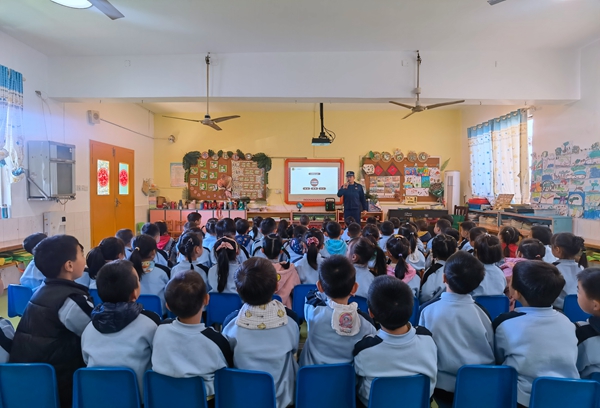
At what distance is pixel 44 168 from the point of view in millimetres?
4629

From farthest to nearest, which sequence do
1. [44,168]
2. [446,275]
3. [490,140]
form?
1. [490,140]
2. [44,168]
3. [446,275]

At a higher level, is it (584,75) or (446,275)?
(584,75)

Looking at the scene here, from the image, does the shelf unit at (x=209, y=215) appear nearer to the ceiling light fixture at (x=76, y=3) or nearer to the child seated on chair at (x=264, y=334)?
the ceiling light fixture at (x=76, y=3)

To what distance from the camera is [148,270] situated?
242 centimetres

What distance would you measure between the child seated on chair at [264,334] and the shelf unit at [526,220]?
480 cm

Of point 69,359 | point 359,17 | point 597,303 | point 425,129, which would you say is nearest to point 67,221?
point 69,359

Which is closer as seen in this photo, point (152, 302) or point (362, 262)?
point (152, 302)

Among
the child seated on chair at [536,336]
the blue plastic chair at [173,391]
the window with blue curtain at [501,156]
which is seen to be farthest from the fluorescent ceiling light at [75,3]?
the window with blue curtain at [501,156]

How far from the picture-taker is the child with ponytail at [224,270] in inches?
96.2

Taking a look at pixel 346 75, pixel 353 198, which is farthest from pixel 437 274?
pixel 353 198

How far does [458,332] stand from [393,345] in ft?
1.37

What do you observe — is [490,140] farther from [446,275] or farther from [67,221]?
[67,221]

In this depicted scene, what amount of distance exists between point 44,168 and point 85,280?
2883 mm

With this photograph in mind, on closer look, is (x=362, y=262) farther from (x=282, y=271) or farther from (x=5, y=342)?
(x=5, y=342)
